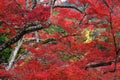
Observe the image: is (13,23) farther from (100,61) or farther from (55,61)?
(100,61)

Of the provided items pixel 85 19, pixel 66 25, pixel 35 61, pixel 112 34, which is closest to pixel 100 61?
pixel 112 34

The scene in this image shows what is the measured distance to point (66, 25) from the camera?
50.4 ft

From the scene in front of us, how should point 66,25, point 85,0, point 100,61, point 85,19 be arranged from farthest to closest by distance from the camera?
point 66,25, point 85,19, point 85,0, point 100,61

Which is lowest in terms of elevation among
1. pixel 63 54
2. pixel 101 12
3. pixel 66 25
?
pixel 63 54

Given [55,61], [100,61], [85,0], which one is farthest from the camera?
[85,0]

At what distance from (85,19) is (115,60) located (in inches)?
170

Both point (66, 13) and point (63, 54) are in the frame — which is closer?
point (63, 54)

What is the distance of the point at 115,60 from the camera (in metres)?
10.6

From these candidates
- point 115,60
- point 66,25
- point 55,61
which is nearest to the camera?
point 115,60

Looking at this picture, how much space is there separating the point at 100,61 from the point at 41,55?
2750 mm

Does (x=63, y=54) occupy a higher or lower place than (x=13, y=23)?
lower

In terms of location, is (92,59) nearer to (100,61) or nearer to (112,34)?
(100,61)

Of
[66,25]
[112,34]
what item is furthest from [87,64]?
[66,25]

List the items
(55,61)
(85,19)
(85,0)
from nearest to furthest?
(55,61)
(85,0)
(85,19)
